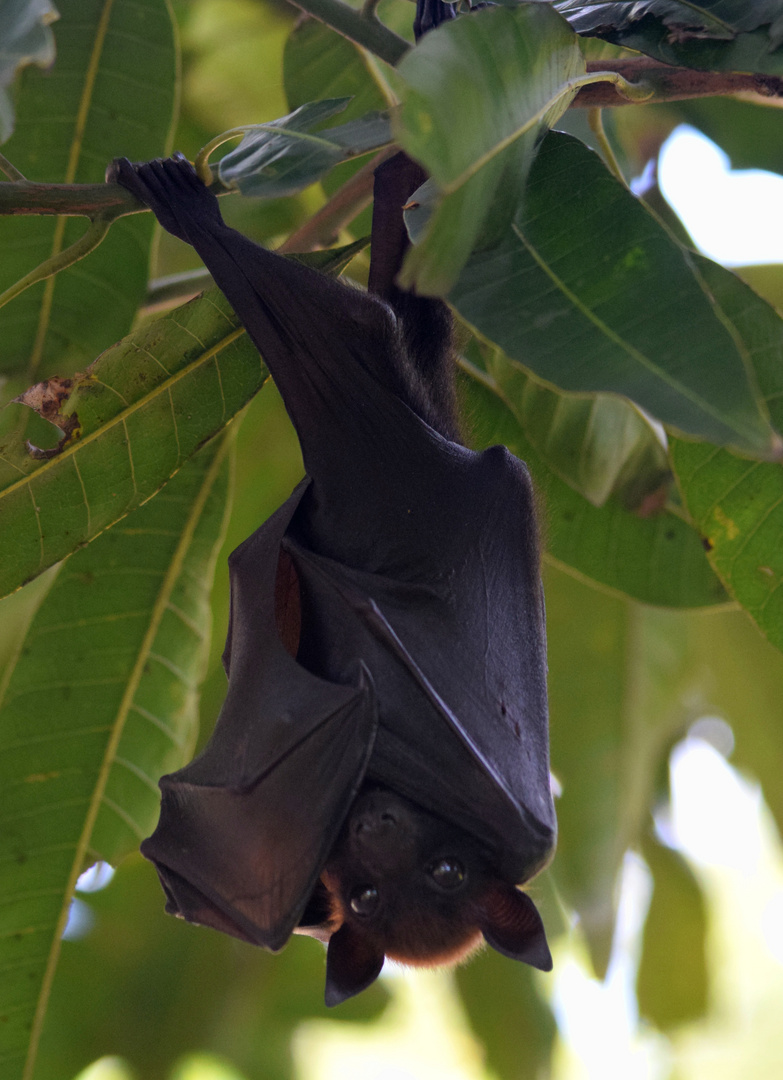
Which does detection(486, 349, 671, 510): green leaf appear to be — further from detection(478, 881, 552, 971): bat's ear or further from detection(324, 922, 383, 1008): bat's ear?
detection(324, 922, 383, 1008): bat's ear

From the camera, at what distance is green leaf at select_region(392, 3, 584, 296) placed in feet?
3.80

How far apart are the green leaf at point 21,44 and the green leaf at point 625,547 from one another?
5.12 feet

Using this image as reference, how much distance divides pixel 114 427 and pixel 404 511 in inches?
22.6

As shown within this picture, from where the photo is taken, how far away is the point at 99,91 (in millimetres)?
2586

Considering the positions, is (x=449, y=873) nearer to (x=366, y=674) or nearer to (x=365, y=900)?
(x=365, y=900)

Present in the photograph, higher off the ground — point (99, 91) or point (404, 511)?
point (99, 91)

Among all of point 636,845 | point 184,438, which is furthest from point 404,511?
point 636,845

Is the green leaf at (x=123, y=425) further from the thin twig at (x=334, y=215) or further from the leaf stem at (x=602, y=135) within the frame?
the leaf stem at (x=602, y=135)

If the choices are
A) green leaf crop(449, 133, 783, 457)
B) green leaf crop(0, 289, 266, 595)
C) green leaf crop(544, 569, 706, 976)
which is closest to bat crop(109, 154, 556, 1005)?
green leaf crop(0, 289, 266, 595)

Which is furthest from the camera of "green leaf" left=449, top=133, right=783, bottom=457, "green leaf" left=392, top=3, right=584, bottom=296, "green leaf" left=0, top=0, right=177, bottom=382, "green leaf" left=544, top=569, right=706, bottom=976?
"green leaf" left=544, top=569, right=706, bottom=976

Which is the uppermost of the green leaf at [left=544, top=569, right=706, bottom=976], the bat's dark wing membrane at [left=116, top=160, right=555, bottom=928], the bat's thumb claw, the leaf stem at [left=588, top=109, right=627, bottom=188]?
the bat's thumb claw

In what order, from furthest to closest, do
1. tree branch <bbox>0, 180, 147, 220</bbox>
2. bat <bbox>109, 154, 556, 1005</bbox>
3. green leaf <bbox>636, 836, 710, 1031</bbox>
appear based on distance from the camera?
green leaf <bbox>636, 836, 710, 1031</bbox>
bat <bbox>109, 154, 556, 1005</bbox>
tree branch <bbox>0, 180, 147, 220</bbox>

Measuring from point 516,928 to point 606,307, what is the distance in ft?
3.64

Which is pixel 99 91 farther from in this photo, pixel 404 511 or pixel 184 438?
pixel 404 511
